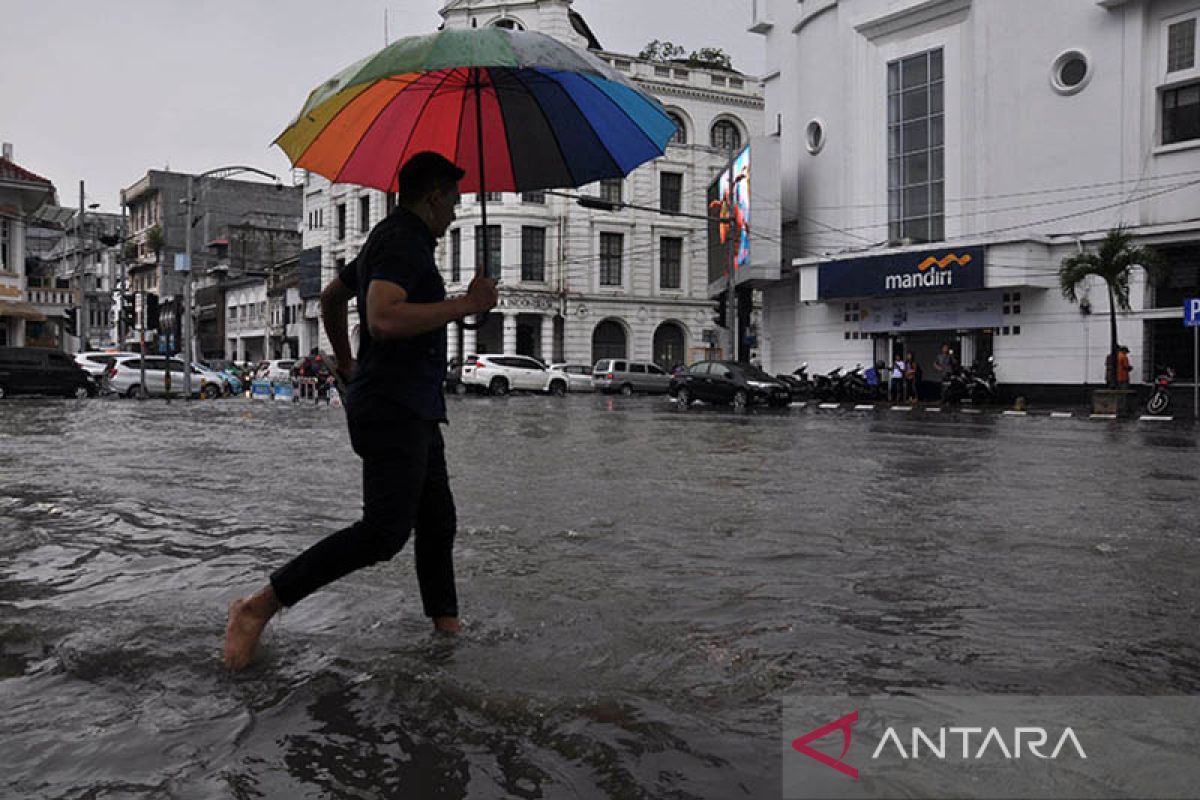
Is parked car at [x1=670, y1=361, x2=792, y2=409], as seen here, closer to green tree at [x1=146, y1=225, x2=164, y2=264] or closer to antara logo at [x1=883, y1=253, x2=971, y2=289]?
antara logo at [x1=883, y1=253, x2=971, y2=289]

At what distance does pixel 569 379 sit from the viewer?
4259 cm

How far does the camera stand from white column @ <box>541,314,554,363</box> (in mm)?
49562

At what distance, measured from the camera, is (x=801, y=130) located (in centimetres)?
3559

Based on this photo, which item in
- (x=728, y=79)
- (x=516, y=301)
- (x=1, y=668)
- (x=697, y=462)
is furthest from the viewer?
(x=728, y=79)

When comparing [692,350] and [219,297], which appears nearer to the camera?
[692,350]

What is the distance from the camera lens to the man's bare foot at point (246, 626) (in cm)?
333

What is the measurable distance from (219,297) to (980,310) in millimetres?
57350

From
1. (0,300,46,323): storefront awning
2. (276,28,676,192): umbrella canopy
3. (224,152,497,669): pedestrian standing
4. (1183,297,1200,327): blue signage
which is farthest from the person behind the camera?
(0,300,46,323): storefront awning

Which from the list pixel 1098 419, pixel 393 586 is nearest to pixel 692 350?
pixel 1098 419

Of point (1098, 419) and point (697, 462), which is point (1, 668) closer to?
point (697, 462)

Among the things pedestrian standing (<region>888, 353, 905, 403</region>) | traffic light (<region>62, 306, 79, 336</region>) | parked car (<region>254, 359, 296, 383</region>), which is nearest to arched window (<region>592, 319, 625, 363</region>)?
parked car (<region>254, 359, 296, 383</region>)

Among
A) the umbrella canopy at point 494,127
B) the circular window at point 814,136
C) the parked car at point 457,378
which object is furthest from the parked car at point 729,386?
the umbrella canopy at point 494,127

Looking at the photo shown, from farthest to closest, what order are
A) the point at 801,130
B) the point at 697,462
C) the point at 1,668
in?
the point at 801,130 → the point at 697,462 → the point at 1,668

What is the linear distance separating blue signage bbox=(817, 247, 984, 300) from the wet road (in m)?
20.8
